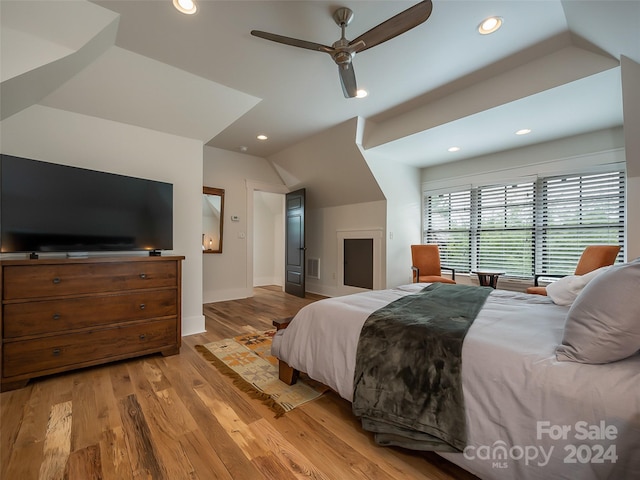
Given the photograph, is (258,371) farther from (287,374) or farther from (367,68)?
(367,68)

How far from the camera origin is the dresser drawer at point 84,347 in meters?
1.95

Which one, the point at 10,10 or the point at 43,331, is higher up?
the point at 10,10

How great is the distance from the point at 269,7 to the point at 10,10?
1.59 metres

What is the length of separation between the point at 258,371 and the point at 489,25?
125 inches

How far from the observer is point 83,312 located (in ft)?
7.13

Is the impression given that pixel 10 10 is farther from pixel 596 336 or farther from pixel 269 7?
pixel 596 336

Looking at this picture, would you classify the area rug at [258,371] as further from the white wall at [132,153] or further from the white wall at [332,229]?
the white wall at [332,229]

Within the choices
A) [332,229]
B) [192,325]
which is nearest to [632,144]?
[332,229]

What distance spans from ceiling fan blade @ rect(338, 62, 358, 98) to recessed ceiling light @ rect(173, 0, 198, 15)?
105 centimetres

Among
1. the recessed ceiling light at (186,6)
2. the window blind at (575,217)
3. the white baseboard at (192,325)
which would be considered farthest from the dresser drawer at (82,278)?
the window blind at (575,217)

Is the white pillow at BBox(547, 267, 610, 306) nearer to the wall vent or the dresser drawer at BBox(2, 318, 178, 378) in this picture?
the dresser drawer at BBox(2, 318, 178, 378)

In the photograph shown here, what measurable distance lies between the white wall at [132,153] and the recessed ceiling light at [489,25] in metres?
2.92

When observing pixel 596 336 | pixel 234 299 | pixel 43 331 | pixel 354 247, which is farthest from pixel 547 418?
pixel 234 299

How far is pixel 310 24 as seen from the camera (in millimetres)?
2035
